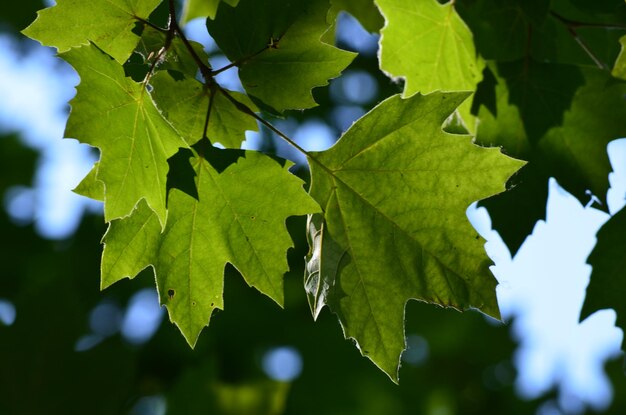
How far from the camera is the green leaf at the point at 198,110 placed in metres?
Answer: 1.50

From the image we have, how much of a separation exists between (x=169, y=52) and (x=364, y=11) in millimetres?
829

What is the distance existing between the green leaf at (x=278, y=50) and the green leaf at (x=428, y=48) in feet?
0.89

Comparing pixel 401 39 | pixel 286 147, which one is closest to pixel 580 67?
pixel 401 39

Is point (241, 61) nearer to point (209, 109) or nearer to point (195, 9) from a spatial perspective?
point (209, 109)

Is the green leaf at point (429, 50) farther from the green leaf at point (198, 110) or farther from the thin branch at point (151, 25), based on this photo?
the thin branch at point (151, 25)

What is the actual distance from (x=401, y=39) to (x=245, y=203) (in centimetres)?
59

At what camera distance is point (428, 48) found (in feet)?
5.82

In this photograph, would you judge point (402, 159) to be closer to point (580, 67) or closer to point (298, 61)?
point (298, 61)

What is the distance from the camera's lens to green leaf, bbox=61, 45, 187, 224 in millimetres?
1314

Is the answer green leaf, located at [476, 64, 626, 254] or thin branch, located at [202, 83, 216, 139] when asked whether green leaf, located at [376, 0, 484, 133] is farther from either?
thin branch, located at [202, 83, 216, 139]

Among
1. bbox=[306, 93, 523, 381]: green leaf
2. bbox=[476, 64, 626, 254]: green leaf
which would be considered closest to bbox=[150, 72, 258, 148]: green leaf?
bbox=[306, 93, 523, 381]: green leaf

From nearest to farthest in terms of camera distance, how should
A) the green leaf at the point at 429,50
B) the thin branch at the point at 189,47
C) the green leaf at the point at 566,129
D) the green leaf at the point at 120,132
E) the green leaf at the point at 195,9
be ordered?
the green leaf at the point at 120,132 < the thin branch at the point at 189,47 < the green leaf at the point at 429,50 < the green leaf at the point at 566,129 < the green leaf at the point at 195,9

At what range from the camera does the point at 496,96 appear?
185 cm

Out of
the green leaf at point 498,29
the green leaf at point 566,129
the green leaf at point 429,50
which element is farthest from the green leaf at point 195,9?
the green leaf at point 566,129
